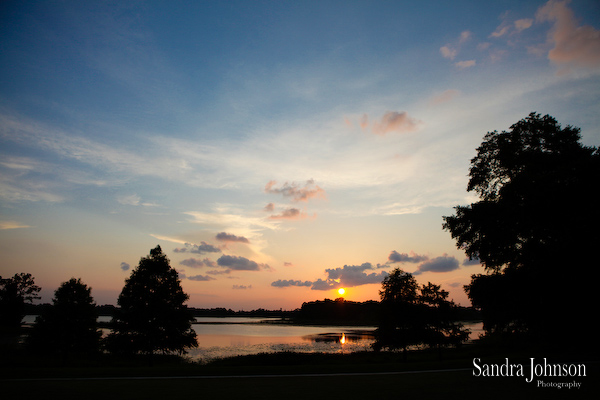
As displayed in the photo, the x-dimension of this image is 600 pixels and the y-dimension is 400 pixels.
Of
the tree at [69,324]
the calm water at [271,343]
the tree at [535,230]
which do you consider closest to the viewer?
the tree at [535,230]

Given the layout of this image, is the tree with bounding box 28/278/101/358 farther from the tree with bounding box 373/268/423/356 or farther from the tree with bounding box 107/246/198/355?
the tree with bounding box 373/268/423/356

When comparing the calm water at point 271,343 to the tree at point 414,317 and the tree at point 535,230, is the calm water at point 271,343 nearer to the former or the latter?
the tree at point 414,317

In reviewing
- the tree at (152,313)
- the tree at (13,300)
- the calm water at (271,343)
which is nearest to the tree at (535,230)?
the tree at (152,313)

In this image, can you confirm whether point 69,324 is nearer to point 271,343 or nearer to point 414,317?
point 414,317

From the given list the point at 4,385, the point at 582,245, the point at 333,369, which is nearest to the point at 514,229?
the point at 582,245

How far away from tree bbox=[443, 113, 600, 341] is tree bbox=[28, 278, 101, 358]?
3590 cm

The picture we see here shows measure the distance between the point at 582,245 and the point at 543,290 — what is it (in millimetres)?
3564

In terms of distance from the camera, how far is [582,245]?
715 inches

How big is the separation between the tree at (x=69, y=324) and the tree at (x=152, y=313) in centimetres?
627

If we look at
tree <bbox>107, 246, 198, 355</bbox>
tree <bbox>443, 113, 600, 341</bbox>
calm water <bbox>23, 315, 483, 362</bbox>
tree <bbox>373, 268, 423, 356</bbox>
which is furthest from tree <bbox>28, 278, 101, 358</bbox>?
tree <bbox>443, 113, 600, 341</bbox>

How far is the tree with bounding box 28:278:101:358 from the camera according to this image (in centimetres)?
3145

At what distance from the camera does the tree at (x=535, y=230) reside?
18891 mm

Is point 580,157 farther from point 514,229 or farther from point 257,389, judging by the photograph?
point 257,389

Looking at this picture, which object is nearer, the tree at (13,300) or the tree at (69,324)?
the tree at (69,324)
